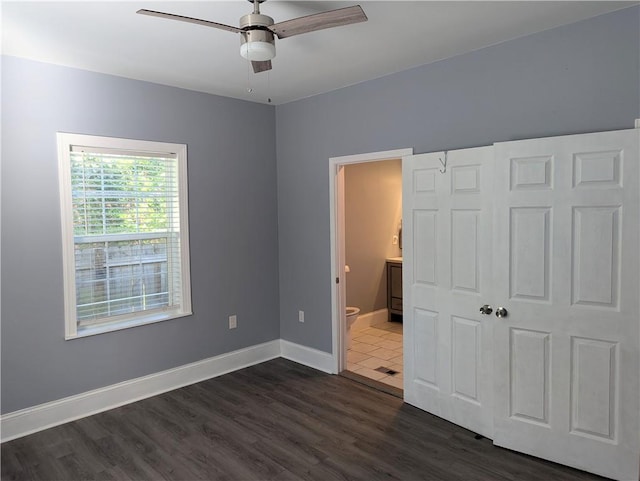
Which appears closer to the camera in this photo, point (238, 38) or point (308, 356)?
point (238, 38)

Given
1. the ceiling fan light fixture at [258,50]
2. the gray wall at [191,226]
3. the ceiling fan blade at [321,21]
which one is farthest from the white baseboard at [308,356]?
the ceiling fan blade at [321,21]

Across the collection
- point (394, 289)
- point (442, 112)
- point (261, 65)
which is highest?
point (261, 65)

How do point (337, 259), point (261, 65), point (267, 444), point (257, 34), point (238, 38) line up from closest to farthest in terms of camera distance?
1. point (257, 34)
2. point (261, 65)
3. point (238, 38)
4. point (267, 444)
5. point (337, 259)

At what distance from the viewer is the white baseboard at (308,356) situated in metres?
4.34

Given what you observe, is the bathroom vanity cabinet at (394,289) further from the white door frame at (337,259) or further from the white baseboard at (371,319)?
the white door frame at (337,259)

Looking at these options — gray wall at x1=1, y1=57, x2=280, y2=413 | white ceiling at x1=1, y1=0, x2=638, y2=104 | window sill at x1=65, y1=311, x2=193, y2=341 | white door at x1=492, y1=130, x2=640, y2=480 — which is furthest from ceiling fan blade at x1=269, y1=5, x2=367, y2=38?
window sill at x1=65, y1=311, x2=193, y2=341

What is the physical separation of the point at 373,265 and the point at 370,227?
20.0 inches

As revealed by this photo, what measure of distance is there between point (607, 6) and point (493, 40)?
26.0 inches

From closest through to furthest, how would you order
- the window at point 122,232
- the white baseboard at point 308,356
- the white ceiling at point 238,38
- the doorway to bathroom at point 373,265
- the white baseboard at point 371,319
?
the white ceiling at point 238,38
the window at point 122,232
the white baseboard at point 308,356
the doorway to bathroom at point 373,265
the white baseboard at point 371,319

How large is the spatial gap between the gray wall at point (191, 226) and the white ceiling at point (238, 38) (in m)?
0.26

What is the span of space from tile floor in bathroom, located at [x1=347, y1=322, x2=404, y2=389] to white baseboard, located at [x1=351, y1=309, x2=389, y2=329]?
0.14 ft

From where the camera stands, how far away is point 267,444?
303 cm

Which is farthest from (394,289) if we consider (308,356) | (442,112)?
(442,112)

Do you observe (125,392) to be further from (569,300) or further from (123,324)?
(569,300)
